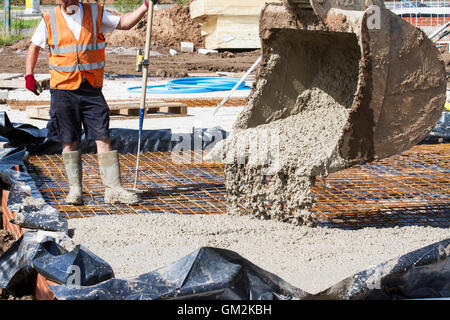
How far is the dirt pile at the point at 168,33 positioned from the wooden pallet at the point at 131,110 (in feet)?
37.2

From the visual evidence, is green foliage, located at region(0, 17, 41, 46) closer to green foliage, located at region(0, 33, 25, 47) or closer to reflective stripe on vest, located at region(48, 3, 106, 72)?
green foliage, located at region(0, 33, 25, 47)

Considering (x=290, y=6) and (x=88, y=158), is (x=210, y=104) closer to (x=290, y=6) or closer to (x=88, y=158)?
(x=88, y=158)

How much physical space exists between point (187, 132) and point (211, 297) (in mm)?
3863

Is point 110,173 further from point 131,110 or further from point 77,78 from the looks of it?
point 131,110

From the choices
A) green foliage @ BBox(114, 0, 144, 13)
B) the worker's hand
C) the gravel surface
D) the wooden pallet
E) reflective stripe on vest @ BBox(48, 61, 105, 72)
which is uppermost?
green foliage @ BBox(114, 0, 144, 13)

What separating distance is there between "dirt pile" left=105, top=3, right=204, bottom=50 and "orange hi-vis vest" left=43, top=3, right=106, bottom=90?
49.7 feet

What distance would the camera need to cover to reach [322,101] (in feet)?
13.4

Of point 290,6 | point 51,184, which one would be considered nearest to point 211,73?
point 51,184

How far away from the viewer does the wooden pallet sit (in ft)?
24.6

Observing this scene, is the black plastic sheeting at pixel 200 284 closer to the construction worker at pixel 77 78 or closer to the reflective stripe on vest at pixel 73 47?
the construction worker at pixel 77 78

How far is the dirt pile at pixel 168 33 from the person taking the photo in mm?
19375

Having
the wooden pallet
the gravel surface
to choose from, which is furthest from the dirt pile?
the gravel surface

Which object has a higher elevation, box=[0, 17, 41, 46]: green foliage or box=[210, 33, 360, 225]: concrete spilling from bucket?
box=[0, 17, 41, 46]: green foliage

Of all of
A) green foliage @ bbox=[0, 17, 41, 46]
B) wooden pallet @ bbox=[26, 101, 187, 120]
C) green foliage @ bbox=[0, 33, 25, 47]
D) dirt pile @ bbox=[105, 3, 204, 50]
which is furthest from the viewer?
green foliage @ bbox=[0, 17, 41, 46]
